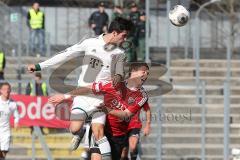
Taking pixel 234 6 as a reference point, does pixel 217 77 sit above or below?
below

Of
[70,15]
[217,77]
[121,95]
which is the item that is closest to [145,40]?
[217,77]

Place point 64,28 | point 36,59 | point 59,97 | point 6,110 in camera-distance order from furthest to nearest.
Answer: point 64,28 < point 36,59 < point 6,110 < point 59,97

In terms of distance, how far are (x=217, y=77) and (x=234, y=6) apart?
3907mm

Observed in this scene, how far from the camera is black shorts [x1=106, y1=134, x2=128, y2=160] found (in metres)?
14.3

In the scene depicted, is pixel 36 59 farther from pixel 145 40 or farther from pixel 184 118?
pixel 184 118

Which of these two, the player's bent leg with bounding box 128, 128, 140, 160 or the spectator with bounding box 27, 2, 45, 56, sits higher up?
the spectator with bounding box 27, 2, 45, 56

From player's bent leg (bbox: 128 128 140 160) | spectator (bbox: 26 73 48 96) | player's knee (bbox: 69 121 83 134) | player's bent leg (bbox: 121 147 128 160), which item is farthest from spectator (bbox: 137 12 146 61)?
player's knee (bbox: 69 121 83 134)

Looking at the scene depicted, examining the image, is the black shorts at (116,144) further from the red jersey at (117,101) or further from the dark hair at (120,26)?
the dark hair at (120,26)

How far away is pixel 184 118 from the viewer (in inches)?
768

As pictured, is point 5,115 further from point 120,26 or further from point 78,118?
point 120,26

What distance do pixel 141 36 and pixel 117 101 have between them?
974 cm

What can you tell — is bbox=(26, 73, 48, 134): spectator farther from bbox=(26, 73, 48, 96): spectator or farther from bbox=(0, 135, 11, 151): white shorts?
bbox=(0, 135, 11, 151): white shorts

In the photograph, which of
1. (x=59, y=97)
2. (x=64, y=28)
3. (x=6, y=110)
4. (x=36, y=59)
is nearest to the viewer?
(x=59, y=97)

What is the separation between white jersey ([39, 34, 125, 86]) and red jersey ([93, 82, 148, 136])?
0.16m
